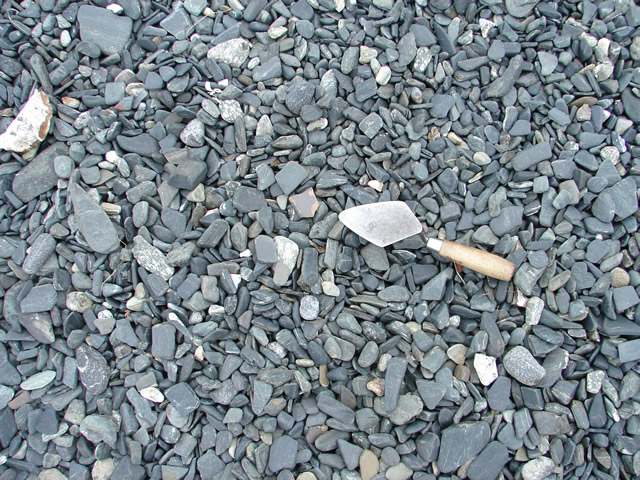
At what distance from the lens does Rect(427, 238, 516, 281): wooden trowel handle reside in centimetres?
191

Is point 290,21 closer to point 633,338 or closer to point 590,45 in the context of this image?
point 590,45

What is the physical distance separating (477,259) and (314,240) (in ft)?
2.19

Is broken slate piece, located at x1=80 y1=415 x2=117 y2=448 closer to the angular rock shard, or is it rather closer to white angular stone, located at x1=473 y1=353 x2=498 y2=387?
the angular rock shard

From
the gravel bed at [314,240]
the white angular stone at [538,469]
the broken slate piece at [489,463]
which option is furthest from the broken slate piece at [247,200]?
the white angular stone at [538,469]

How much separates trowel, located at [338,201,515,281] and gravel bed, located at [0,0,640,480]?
64 mm

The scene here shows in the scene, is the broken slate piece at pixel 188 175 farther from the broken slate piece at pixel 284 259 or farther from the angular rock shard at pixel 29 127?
the angular rock shard at pixel 29 127

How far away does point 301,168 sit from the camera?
2080 mm

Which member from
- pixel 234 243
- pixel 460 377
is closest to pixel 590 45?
pixel 460 377

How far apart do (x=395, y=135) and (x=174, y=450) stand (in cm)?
159

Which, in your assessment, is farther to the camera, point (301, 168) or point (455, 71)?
point (455, 71)

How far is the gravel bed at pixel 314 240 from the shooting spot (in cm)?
188

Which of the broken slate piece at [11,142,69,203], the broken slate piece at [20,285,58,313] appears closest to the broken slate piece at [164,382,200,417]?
the broken slate piece at [20,285,58,313]

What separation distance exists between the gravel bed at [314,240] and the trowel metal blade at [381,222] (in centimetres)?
6

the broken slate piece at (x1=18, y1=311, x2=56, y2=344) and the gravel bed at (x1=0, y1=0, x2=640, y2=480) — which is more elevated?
the gravel bed at (x1=0, y1=0, x2=640, y2=480)
